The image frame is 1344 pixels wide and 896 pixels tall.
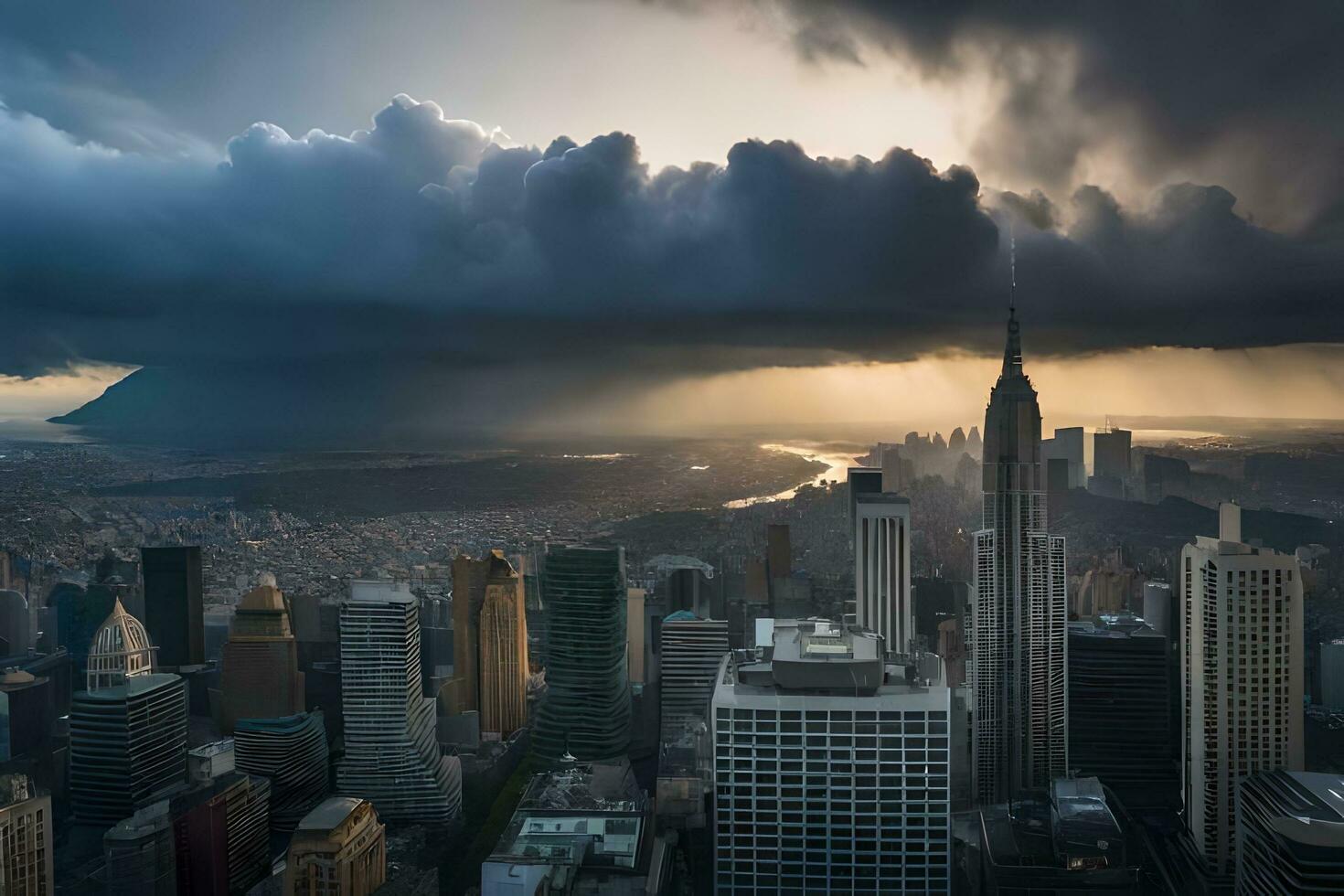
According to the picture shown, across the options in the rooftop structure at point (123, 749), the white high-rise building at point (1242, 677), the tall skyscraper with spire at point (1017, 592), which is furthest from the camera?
the tall skyscraper with spire at point (1017, 592)

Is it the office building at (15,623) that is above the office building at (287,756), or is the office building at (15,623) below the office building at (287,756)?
above

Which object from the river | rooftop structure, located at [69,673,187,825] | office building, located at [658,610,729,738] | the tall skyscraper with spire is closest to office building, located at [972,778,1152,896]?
the tall skyscraper with spire

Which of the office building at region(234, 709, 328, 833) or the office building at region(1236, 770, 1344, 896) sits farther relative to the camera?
the office building at region(234, 709, 328, 833)

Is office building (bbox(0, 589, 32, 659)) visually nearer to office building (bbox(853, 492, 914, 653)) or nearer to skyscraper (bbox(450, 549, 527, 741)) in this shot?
skyscraper (bbox(450, 549, 527, 741))

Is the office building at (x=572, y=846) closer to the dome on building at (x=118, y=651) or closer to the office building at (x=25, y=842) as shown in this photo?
the office building at (x=25, y=842)

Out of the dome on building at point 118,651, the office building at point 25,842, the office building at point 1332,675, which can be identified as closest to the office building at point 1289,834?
the office building at point 1332,675

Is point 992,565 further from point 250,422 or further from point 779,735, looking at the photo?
point 250,422
